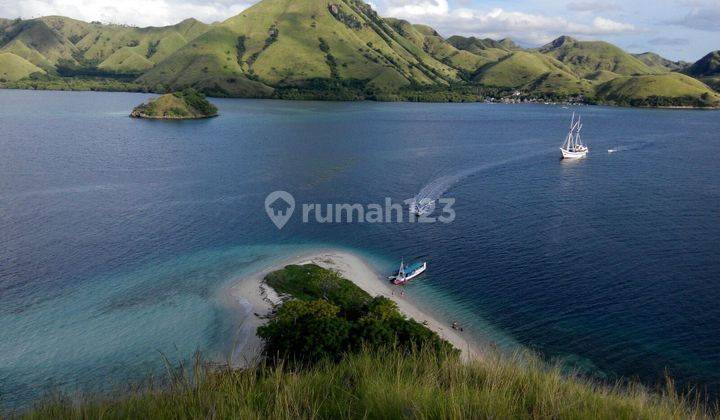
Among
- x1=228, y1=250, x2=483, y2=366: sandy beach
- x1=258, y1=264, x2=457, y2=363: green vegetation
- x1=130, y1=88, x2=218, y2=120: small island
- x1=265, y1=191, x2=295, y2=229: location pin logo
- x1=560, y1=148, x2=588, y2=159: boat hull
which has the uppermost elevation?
x1=130, y1=88, x2=218, y2=120: small island

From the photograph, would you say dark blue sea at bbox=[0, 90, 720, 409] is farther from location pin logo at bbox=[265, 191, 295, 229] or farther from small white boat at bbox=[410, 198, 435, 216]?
small white boat at bbox=[410, 198, 435, 216]

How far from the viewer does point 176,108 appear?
17025cm

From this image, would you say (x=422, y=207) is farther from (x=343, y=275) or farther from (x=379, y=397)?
(x=379, y=397)

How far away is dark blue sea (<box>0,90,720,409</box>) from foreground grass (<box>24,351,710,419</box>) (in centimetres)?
270

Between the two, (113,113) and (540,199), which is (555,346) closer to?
(540,199)

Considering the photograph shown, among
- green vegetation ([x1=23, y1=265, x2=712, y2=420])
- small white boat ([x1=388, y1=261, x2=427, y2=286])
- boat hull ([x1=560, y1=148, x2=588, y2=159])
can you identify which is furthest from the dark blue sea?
boat hull ([x1=560, y1=148, x2=588, y2=159])

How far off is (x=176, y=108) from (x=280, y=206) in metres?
120

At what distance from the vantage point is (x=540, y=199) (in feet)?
244

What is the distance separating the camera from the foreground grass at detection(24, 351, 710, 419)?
6.44 m

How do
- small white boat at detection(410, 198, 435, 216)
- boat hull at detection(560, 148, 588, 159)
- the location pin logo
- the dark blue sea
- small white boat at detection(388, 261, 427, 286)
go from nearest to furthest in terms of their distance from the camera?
the dark blue sea, small white boat at detection(388, 261, 427, 286), the location pin logo, small white boat at detection(410, 198, 435, 216), boat hull at detection(560, 148, 588, 159)

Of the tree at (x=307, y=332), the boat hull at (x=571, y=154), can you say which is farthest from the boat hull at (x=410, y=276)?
the boat hull at (x=571, y=154)

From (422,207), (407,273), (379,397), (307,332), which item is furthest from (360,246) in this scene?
(379,397)

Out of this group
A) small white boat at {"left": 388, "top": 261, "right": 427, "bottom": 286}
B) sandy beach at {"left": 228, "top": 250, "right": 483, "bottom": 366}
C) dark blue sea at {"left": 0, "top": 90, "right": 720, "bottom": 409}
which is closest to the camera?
sandy beach at {"left": 228, "top": 250, "right": 483, "bottom": 366}

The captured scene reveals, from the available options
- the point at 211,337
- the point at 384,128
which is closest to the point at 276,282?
the point at 211,337
